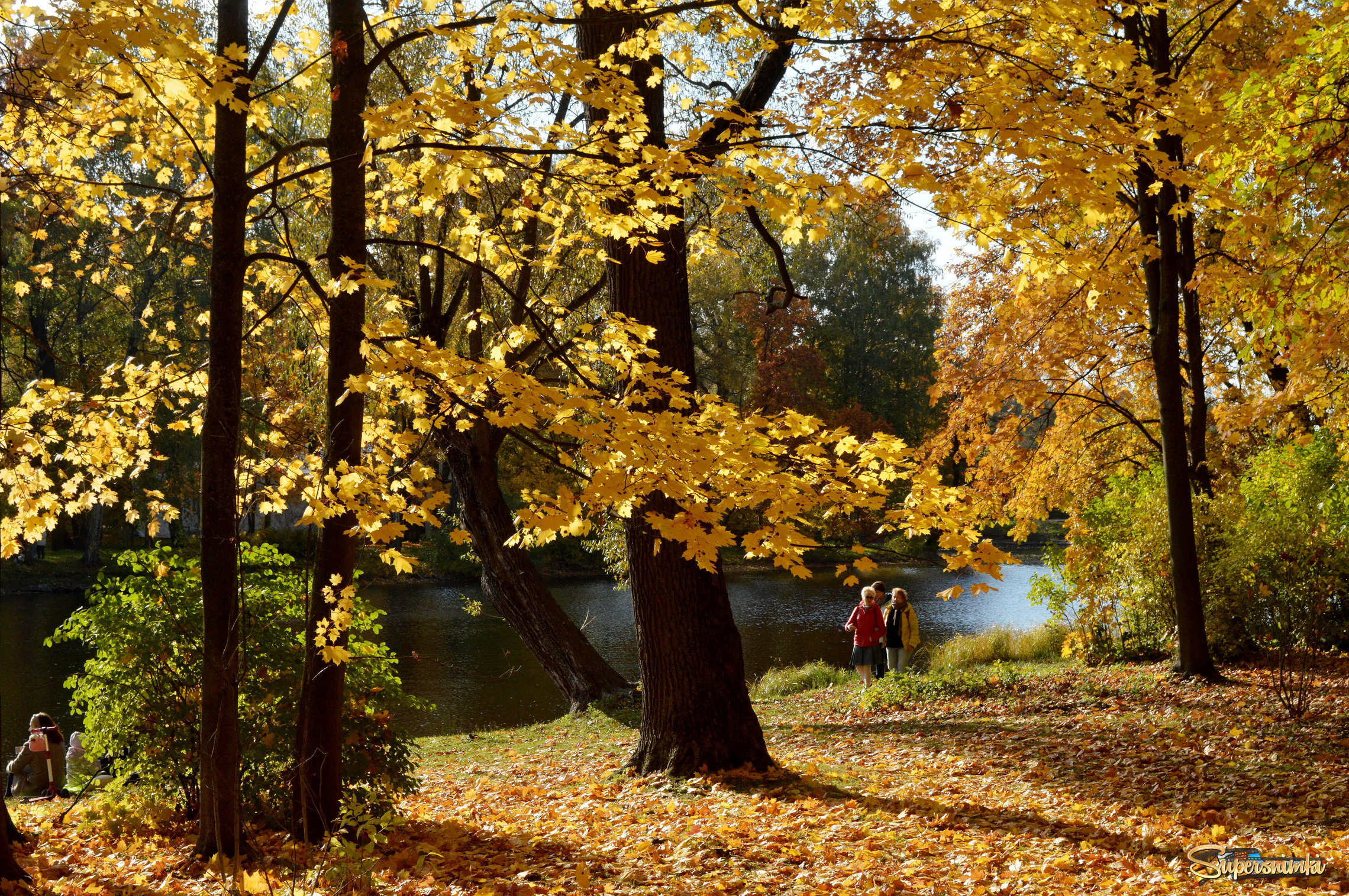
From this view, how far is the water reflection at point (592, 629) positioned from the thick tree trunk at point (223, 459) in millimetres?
4851

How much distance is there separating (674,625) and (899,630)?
575 cm

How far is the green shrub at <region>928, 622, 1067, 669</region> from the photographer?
12320 mm

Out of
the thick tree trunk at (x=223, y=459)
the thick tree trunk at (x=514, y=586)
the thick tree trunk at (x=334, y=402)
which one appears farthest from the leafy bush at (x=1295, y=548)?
the thick tree trunk at (x=223, y=459)

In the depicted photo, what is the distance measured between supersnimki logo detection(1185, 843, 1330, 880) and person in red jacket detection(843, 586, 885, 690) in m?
6.44

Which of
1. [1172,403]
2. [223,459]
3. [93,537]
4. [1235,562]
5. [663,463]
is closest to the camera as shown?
[663,463]

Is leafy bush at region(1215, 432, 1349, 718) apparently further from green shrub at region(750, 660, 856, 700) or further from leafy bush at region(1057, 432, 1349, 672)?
green shrub at region(750, 660, 856, 700)

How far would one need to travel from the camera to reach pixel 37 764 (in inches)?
340

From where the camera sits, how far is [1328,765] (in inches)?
204

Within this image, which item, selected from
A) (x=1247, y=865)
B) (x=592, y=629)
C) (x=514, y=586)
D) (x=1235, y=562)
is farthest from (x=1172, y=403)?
(x=592, y=629)

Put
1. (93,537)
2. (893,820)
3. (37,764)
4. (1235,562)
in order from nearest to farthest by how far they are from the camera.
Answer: (893,820) < (37,764) < (1235,562) < (93,537)

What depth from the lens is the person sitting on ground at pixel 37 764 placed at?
8531 mm

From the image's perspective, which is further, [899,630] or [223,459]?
[899,630]

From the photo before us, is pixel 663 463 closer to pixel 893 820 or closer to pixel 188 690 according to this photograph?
pixel 893 820

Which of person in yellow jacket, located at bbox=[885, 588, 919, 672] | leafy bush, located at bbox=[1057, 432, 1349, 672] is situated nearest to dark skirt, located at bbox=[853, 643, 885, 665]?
person in yellow jacket, located at bbox=[885, 588, 919, 672]
